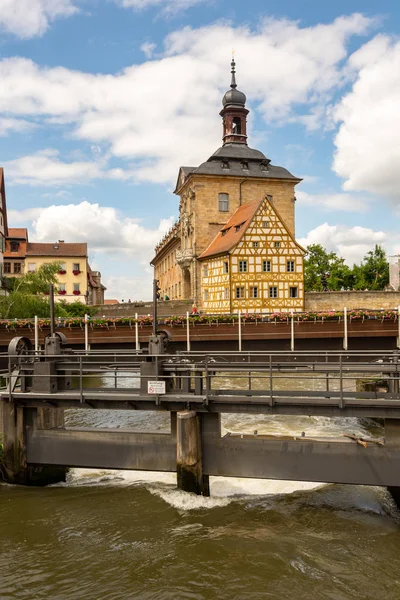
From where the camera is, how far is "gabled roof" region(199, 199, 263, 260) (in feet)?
158

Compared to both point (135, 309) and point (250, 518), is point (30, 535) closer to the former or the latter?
point (250, 518)

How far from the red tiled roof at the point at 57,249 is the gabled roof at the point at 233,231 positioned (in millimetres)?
27517

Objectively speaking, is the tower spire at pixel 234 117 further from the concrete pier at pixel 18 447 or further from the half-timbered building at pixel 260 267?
the concrete pier at pixel 18 447

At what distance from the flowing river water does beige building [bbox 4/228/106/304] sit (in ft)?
207

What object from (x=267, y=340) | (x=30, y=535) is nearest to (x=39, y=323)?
(x=267, y=340)

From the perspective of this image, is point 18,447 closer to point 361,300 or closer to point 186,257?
point 361,300

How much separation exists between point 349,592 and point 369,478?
2.50m

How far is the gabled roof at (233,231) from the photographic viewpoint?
48250mm

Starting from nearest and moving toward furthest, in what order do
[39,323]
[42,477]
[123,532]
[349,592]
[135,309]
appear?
[349,592]
[123,532]
[42,477]
[39,323]
[135,309]

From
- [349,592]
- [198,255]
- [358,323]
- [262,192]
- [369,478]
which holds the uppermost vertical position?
[262,192]

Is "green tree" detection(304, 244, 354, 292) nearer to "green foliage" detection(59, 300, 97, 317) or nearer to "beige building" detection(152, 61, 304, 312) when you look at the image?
"beige building" detection(152, 61, 304, 312)

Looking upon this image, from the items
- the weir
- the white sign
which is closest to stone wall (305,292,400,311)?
the weir

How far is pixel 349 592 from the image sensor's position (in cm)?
799

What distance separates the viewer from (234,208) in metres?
57.0
